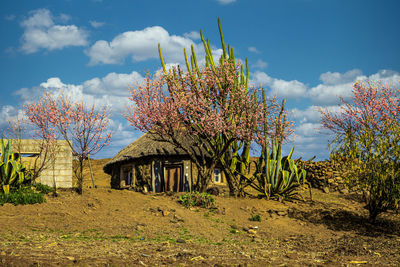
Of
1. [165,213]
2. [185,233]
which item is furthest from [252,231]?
[165,213]

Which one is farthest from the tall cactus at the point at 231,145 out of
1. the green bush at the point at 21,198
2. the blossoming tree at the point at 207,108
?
the green bush at the point at 21,198

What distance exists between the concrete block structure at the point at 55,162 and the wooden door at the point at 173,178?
18.8ft

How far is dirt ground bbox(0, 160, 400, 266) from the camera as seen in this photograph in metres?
9.16

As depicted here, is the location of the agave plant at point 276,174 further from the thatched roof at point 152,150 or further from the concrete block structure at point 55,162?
the concrete block structure at point 55,162

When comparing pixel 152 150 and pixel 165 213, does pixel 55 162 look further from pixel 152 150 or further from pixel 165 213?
pixel 165 213

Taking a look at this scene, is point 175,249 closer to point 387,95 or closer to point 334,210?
point 334,210

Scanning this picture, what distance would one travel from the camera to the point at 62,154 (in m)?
21.5

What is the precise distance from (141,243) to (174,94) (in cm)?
1013

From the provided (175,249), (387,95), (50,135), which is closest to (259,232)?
(175,249)

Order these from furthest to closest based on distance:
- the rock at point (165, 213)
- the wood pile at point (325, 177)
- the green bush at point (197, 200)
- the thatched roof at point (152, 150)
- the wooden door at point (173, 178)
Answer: the wood pile at point (325, 177)
the wooden door at point (173, 178)
the thatched roof at point (152, 150)
the green bush at point (197, 200)
the rock at point (165, 213)

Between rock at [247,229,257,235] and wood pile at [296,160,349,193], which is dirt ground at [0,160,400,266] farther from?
wood pile at [296,160,349,193]

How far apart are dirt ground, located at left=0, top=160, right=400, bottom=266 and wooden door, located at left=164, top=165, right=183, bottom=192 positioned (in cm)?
567

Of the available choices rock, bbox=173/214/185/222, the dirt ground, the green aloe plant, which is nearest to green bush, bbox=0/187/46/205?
the dirt ground

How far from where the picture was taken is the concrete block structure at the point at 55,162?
820 inches
